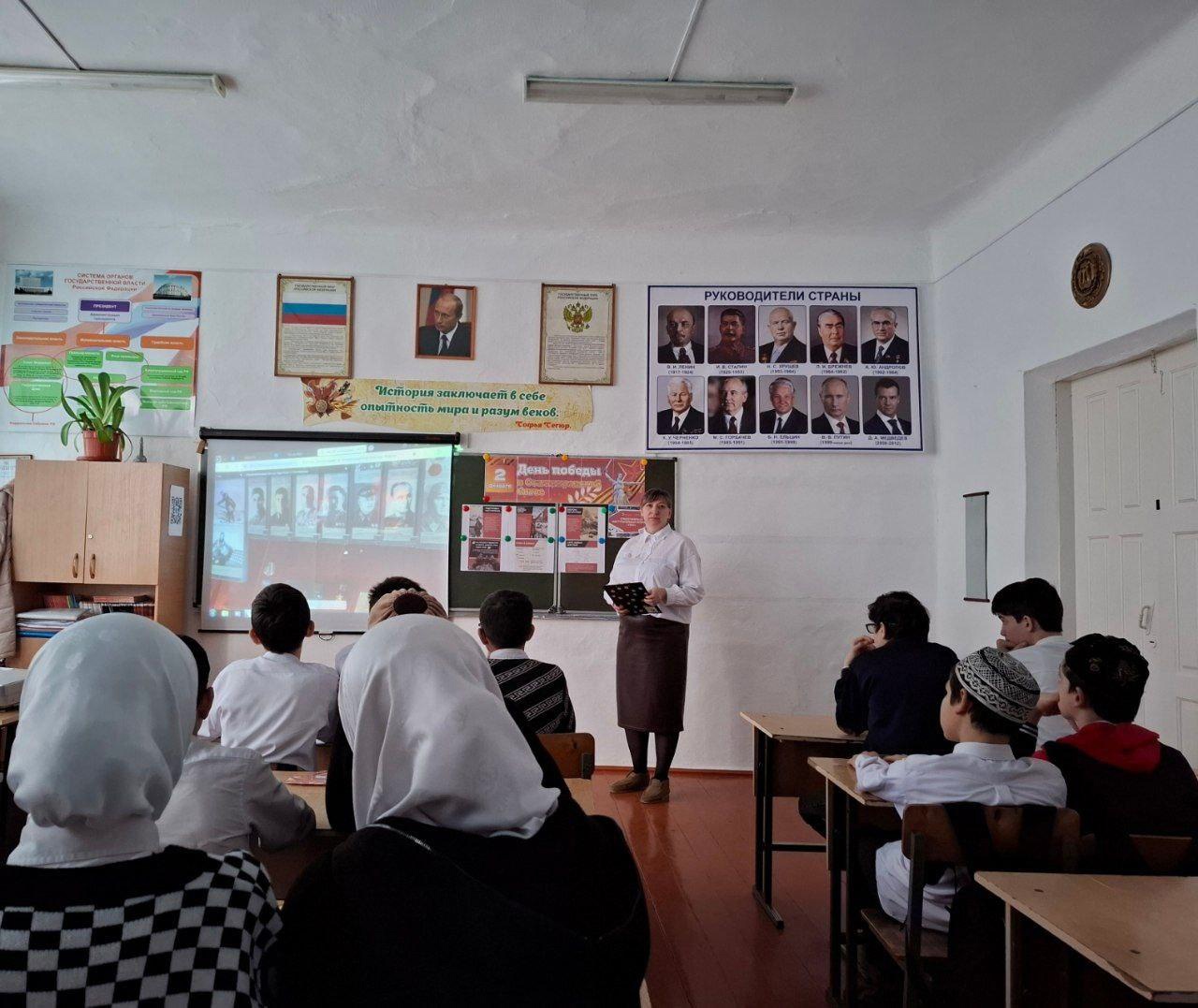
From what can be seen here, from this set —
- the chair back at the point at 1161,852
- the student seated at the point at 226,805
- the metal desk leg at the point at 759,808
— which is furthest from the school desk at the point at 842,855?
the student seated at the point at 226,805

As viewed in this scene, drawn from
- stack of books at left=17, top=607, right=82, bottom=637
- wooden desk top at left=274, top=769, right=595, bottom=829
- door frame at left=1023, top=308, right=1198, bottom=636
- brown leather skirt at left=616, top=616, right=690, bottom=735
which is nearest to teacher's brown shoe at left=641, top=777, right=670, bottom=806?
brown leather skirt at left=616, top=616, right=690, bottom=735

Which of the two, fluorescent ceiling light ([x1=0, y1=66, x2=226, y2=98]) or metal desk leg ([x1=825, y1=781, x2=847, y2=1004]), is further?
fluorescent ceiling light ([x1=0, y1=66, x2=226, y2=98])

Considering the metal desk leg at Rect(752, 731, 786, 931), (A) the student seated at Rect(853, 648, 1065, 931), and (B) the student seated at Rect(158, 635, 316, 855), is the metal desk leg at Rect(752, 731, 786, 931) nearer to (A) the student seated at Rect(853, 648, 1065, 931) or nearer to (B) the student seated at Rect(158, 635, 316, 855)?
(A) the student seated at Rect(853, 648, 1065, 931)

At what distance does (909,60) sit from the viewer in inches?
148

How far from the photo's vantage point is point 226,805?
165cm

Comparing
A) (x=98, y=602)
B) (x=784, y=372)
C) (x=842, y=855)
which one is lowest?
(x=842, y=855)

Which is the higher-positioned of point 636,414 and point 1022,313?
point 1022,313

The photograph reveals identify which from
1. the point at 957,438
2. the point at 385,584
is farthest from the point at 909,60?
the point at 385,584

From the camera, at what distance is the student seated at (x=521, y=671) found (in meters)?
2.86

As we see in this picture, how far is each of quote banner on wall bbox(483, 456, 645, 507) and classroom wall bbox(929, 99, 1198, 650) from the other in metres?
1.88

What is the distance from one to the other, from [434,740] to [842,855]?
5.64 feet

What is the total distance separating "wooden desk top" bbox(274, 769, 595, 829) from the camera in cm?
205

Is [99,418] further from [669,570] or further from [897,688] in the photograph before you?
[897,688]

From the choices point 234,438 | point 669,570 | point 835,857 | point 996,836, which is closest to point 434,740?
point 996,836
